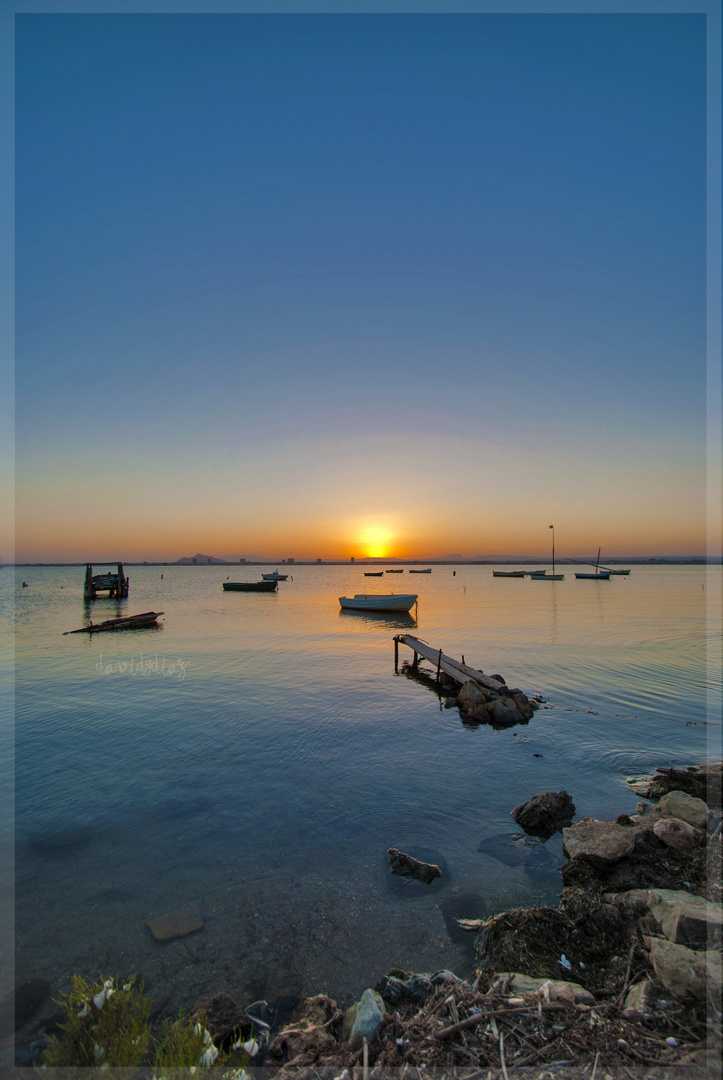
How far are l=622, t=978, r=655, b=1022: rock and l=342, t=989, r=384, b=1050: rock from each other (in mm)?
2230

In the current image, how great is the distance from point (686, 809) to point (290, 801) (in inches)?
297

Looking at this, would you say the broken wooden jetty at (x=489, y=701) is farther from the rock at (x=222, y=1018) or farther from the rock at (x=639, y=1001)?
the rock at (x=222, y=1018)

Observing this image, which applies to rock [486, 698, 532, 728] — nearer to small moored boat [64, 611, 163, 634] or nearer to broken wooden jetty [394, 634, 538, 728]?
broken wooden jetty [394, 634, 538, 728]

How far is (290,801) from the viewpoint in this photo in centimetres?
1088

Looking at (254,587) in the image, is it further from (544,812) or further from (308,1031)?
(308,1031)

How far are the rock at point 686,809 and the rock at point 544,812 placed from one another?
5.80 feet

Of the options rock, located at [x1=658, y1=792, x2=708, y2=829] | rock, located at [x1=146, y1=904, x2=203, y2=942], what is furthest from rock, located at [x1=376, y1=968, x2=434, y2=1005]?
rock, located at [x1=658, y1=792, x2=708, y2=829]

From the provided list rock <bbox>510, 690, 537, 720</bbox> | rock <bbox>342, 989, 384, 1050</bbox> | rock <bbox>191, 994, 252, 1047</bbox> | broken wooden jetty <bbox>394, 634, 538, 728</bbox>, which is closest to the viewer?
rock <bbox>342, 989, 384, 1050</bbox>

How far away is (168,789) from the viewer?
1160 centimetres

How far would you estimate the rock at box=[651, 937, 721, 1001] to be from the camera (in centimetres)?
434

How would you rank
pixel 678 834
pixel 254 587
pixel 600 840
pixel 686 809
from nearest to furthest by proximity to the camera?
pixel 678 834
pixel 600 840
pixel 686 809
pixel 254 587

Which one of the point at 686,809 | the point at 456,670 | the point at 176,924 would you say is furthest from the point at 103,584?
the point at 686,809

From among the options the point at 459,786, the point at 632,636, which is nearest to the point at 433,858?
the point at 459,786

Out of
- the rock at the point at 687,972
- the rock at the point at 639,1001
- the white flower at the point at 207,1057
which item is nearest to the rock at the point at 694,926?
the rock at the point at 687,972
